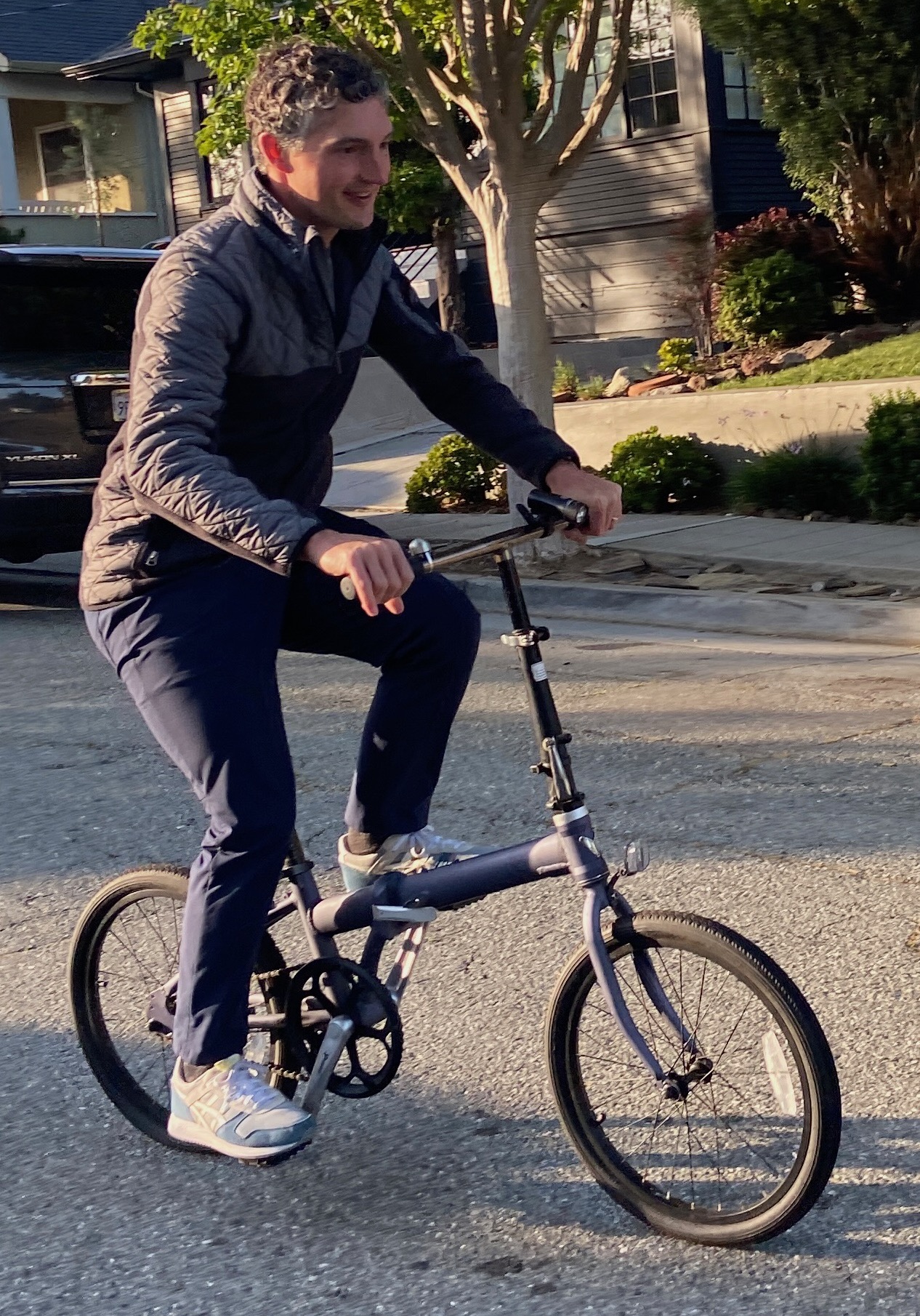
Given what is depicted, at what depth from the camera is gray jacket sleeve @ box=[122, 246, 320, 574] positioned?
2812 millimetres

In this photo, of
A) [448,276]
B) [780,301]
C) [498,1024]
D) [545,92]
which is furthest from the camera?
[448,276]

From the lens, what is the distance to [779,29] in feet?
49.8

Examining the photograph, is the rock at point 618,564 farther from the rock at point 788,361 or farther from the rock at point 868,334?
the rock at point 868,334

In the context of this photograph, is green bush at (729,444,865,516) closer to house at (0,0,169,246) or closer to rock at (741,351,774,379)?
rock at (741,351,774,379)

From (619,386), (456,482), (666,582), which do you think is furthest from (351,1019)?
(619,386)

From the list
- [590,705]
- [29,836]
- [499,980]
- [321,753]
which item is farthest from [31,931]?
[590,705]

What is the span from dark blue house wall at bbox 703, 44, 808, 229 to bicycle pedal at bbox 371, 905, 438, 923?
18703 millimetres

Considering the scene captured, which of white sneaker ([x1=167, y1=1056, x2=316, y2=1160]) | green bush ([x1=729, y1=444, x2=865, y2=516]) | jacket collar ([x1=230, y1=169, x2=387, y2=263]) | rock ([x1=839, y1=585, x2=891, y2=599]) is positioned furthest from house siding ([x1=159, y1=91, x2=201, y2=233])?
white sneaker ([x1=167, y1=1056, x2=316, y2=1160])

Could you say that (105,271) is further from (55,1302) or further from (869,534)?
(55,1302)

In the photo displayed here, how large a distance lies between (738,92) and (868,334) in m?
7.67

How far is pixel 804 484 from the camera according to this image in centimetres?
1162

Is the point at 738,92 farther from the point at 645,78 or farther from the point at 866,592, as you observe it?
the point at 866,592

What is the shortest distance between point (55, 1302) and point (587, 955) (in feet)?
3.66

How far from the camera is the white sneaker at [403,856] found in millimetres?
3301
